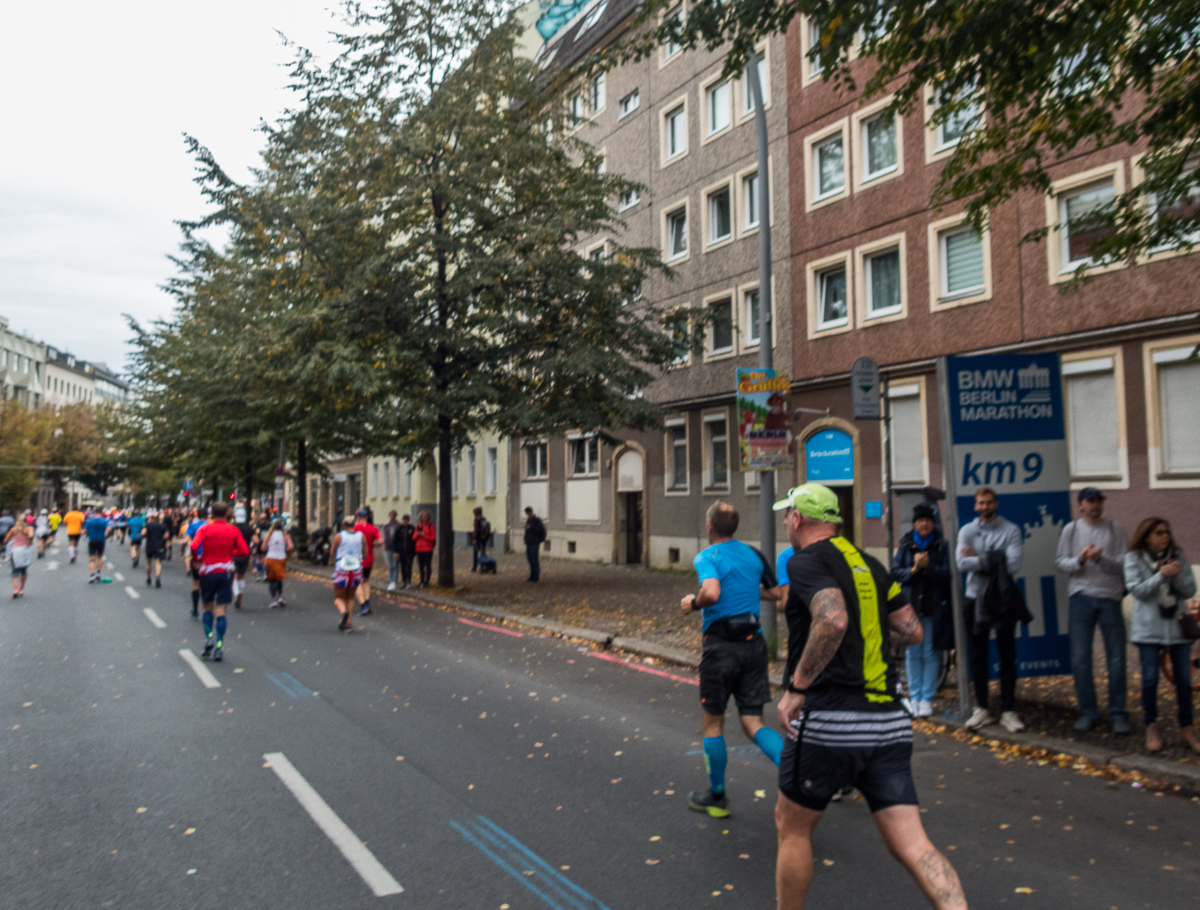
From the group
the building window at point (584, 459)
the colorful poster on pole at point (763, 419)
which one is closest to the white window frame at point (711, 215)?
the building window at point (584, 459)

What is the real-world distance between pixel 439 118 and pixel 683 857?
16.9 m

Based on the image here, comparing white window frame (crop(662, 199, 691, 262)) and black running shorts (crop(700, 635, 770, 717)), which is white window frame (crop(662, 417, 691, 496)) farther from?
black running shorts (crop(700, 635, 770, 717))

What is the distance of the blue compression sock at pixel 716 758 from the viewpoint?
5.80m

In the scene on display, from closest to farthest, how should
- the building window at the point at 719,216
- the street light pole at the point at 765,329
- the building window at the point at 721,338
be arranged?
1. the street light pole at the point at 765,329
2. the building window at the point at 721,338
3. the building window at the point at 719,216

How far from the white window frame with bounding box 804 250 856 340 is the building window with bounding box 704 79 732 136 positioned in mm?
5732

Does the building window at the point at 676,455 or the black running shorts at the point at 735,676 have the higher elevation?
the building window at the point at 676,455

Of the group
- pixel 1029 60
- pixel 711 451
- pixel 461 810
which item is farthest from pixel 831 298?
pixel 461 810

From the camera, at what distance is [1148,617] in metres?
7.32

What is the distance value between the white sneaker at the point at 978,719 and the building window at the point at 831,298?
15.2m

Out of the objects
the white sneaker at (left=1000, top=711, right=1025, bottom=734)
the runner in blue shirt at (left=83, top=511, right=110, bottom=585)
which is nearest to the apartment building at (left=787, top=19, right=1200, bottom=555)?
the white sneaker at (left=1000, top=711, right=1025, bottom=734)

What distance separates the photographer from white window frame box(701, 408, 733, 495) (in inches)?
1019

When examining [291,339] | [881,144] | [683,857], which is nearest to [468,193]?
[291,339]

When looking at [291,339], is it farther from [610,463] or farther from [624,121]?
[624,121]

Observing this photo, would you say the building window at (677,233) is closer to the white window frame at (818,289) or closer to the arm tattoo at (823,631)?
the white window frame at (818,289)
